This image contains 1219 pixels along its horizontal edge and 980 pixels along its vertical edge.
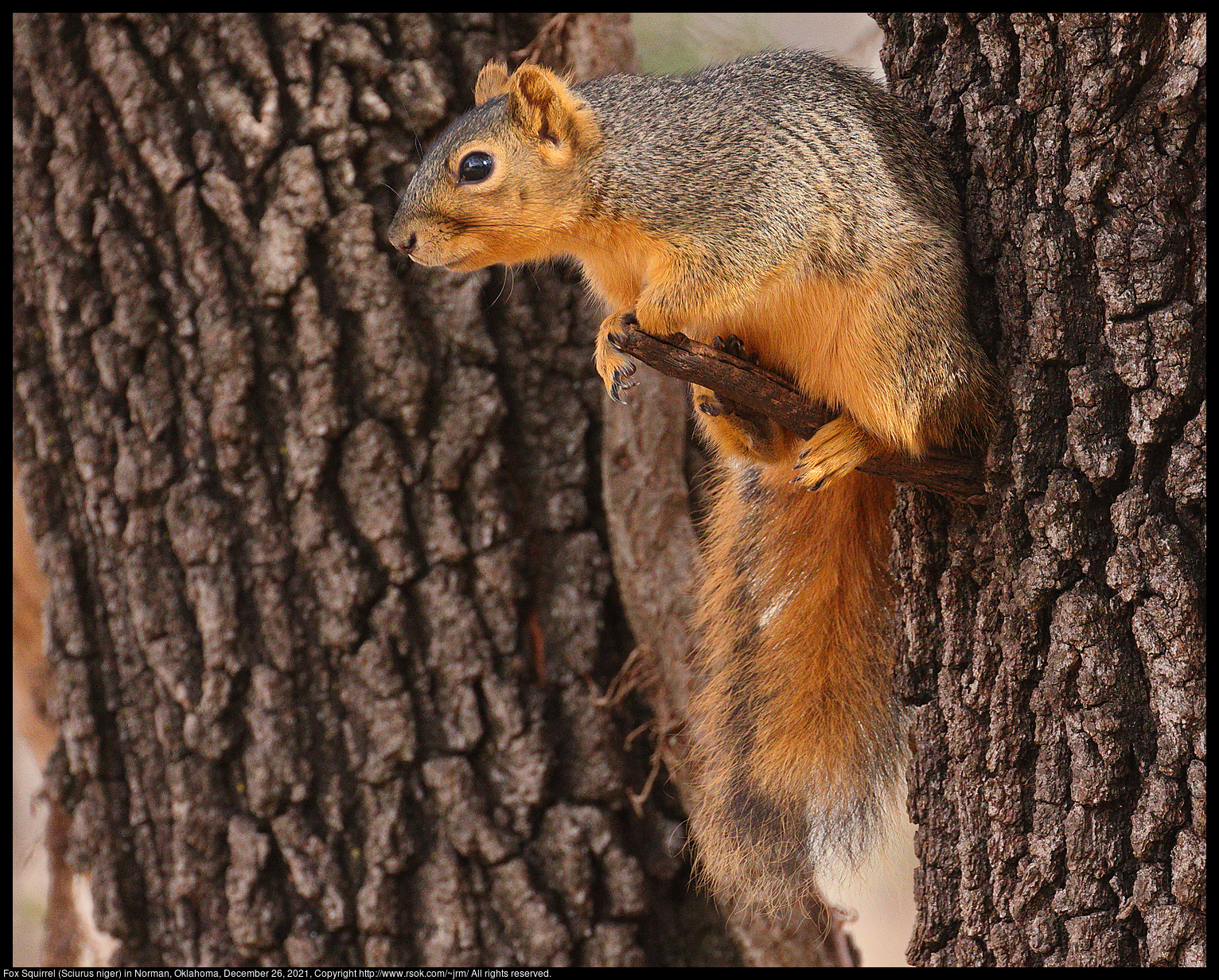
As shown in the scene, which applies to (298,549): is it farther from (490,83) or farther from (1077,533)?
(1077,533)

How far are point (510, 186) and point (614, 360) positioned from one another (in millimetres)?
286

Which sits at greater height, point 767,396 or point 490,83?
point 490,83

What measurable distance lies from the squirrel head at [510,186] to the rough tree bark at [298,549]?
1.55 ft

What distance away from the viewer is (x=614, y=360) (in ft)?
4.37

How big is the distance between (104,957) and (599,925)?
3.00ft

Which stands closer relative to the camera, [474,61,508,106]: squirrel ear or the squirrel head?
the squirrel head

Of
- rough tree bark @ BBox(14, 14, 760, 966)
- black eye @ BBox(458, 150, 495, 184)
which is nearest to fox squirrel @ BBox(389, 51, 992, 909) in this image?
black eye @ BBox(458, 150, 495, 184)

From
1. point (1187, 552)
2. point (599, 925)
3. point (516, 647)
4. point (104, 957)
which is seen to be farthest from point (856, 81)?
point (104, 957)

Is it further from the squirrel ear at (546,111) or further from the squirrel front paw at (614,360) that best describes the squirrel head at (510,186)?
the squirrel front paw at (614,360)

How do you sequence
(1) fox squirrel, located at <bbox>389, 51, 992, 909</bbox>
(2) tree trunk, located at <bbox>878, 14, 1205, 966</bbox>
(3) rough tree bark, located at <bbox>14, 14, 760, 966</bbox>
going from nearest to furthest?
(2) tree trunk, located at <bbox>878, 14, 1205, 966</bbox>
(1) fox squirrel, located at <bbox>389, 51, 992, 909</bbox>
(3) rough tree bark, located at <bbox>14, 14, 760, 966</bbox>

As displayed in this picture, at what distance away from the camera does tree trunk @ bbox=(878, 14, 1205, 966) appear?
1127mm

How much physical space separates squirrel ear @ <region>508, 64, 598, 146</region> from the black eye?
0.06m

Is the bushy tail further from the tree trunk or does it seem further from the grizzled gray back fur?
the grizzled gray back fur

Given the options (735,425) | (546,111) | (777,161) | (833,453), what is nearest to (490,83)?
(546,111)
